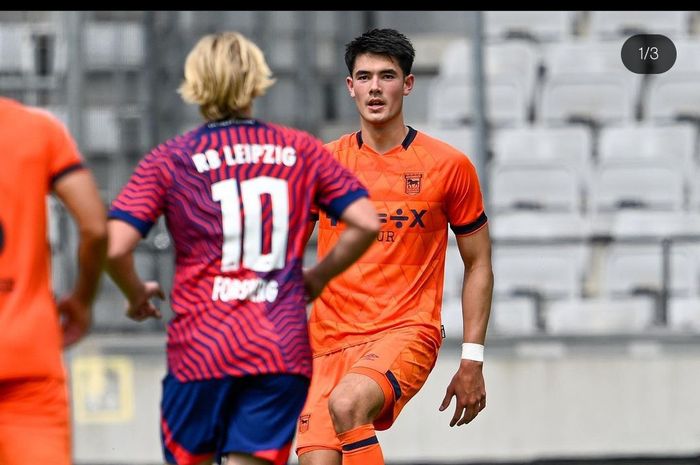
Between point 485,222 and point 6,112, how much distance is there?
251 centimetres

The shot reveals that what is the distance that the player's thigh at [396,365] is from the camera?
5605mm

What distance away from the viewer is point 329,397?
562cm

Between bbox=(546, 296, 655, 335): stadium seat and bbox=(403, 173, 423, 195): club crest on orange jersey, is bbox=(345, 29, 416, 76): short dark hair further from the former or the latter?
bbox=(546, 296, 655, 335): stadium seat

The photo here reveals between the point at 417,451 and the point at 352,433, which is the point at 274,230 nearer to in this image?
the point at 352,433

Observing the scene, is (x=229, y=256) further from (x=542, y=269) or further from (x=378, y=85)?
(x=542, y=269)

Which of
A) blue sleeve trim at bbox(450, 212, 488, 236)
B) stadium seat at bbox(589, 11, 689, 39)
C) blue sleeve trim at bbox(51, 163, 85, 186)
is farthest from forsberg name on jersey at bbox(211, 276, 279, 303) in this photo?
stadium seat at bbox(589, 11, 689, 39)

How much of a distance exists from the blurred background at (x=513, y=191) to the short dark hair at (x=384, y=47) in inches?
144

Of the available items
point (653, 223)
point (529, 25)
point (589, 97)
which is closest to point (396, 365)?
point (653, 223)

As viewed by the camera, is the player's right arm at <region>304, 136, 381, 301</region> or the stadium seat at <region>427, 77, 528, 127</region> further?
the stadium seat at <region>427, 77, 528, 127</region>

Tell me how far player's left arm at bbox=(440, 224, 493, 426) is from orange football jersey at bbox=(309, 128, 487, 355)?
8cm

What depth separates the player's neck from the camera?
5980 mm

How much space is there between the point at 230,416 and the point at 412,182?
178 cm

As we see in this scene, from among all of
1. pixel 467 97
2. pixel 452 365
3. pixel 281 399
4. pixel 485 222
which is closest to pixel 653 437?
pixel 452 365

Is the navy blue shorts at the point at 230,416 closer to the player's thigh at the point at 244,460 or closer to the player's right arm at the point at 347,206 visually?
the player's thigh at the point at 244,460
